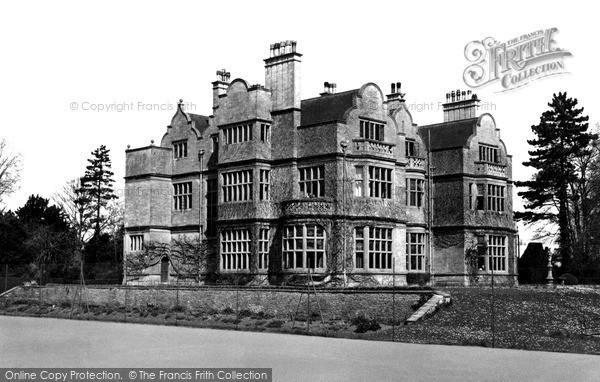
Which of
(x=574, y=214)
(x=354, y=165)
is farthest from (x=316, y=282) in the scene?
(x=574, y=214)

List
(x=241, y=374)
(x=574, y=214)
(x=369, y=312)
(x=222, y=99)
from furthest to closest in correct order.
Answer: (x=574, y=214)
(x=222, y=99)
(x=369, y=312)
(x=241, y=374)

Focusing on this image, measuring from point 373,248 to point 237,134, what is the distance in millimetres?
9747

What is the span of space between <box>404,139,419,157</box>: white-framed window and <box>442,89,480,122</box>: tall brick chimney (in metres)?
5.58

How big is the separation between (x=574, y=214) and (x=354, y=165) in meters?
19.9

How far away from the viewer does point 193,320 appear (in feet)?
98.7

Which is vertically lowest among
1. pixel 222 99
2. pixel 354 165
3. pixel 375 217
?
pixel 375 217

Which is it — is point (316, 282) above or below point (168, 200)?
below

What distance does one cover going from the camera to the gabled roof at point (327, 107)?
40031 millimetres

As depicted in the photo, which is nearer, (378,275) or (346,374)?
(346,374)

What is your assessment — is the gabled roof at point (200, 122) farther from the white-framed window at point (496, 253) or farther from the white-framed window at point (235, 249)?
the white-framed window at point (496, 253)

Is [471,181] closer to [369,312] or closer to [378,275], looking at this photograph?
[378,275]

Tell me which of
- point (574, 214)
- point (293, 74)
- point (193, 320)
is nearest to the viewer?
point (193, 320)

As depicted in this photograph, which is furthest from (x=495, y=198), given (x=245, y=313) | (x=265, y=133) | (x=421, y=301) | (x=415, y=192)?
(x=245, y=313)

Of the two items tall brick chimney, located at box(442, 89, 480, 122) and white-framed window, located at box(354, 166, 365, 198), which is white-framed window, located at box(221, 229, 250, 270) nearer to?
white-framed window, located at box(354, 166, 365, 198)
